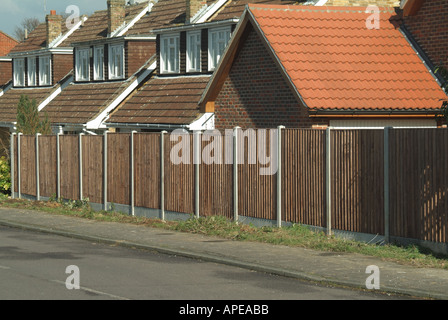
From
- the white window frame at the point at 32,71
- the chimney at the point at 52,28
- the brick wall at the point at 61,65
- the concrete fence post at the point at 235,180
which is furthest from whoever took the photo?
the chimney at the point at 52,28

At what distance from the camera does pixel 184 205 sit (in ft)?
66.9

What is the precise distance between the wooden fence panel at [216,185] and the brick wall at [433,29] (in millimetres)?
6562

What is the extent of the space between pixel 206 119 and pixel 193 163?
9751 mm

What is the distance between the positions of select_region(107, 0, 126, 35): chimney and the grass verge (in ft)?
68.6

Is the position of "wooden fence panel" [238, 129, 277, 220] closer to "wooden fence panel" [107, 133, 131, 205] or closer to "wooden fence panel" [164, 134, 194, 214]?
"wooden fence panel" [164, 134, 194, 214]

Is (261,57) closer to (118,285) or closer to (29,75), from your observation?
(118,285)

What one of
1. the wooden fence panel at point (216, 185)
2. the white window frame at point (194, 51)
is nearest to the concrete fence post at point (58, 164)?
the wooden fence panel at point (216, 185)

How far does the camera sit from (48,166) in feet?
87.5

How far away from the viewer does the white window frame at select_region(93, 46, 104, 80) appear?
40.4 meters

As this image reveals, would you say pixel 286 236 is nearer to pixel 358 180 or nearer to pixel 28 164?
pixel 358 180

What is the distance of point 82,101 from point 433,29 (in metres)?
20.9

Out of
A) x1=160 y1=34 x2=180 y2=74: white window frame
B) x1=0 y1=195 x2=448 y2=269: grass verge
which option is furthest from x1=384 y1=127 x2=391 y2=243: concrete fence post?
x1=160 y1=34 x2=180 y2=74: white window frame

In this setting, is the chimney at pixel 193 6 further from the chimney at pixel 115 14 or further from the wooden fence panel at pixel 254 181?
the wooden fence panel at pixel 254 181

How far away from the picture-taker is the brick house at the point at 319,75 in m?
19.9
